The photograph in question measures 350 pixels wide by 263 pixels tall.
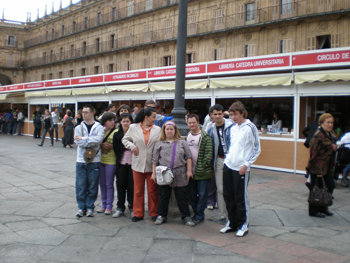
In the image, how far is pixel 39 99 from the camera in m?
21.7

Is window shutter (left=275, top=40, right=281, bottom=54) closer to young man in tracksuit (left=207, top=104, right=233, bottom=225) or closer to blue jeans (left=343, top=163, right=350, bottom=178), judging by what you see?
blue jeans (left=343, top=163, right=350, bottom=178)

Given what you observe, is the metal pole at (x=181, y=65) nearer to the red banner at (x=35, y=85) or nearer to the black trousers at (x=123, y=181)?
the black trousers at (x=123, y=181)

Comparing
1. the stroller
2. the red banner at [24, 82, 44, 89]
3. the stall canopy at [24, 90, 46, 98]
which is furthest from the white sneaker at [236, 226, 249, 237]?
the red banner at [24, 82, 44, 89]

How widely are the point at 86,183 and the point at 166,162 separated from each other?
4.66ft

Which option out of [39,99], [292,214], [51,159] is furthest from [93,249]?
[39,99]

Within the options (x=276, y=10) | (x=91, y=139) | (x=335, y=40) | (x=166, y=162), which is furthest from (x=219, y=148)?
(x=276, y=10)

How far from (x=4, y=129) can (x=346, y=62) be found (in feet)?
77.7

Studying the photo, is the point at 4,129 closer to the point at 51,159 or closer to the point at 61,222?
the point at 51,159

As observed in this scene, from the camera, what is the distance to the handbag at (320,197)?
541 centimetres

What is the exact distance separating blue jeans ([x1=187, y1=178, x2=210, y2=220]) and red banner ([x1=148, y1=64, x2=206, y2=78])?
678 cm

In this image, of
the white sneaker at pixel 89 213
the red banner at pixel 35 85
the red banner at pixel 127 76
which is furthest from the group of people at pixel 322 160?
the red banner at pixel 35 85

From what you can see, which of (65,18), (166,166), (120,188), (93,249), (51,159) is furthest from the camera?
(65,18)

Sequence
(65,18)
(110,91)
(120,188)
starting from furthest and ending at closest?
(65,18) < (110,91) < (120,188)

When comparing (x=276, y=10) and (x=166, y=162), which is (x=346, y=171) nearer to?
(x=166, y=162)
